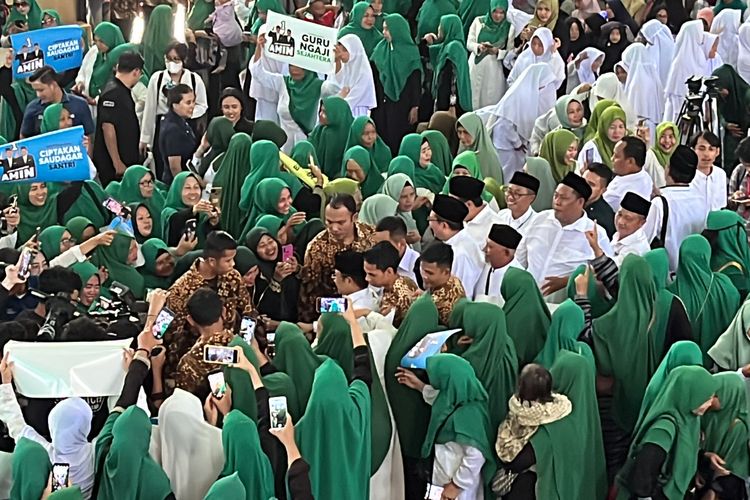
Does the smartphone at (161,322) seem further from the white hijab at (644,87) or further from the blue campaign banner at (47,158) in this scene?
the white hijab at (644,87)

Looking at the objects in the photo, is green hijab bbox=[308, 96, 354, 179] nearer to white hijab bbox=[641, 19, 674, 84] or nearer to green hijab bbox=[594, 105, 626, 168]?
green hijab bbox=[594, 105, 626, 168]

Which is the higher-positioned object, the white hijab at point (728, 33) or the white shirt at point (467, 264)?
the white hijab at point (728, 33)

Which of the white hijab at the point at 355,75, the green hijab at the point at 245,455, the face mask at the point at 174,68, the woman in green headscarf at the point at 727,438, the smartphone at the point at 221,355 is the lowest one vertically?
the woman in green headscarf at the point at 727,438

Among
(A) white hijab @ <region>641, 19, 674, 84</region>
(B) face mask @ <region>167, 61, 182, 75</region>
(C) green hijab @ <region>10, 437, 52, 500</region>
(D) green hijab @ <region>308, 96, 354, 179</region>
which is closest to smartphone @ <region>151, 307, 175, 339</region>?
(C) green hijab @ <region>10, 437, 52, 500</region>

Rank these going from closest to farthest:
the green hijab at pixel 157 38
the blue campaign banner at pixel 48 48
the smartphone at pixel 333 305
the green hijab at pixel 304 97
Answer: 1. the smartphone at pixel 333 305
2. the blue campaign banner at pixel 48 48
3. the green hijab at pixel 304 97
4. the green hijab at pixel 157 38

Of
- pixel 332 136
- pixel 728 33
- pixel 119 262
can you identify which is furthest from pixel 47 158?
pixel 728 33

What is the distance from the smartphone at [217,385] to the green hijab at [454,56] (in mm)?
6148

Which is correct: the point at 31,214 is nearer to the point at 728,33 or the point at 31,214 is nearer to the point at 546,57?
the point at 546,57

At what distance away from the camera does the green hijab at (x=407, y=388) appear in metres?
5.52

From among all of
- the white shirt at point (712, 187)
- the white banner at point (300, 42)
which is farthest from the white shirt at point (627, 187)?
the white banner at point (300, 42)

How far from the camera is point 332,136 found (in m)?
9.32

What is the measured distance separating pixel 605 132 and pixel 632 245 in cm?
251

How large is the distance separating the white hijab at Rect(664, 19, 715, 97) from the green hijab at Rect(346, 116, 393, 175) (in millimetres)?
2716

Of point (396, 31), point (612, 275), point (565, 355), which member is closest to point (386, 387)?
point (565, 355)
